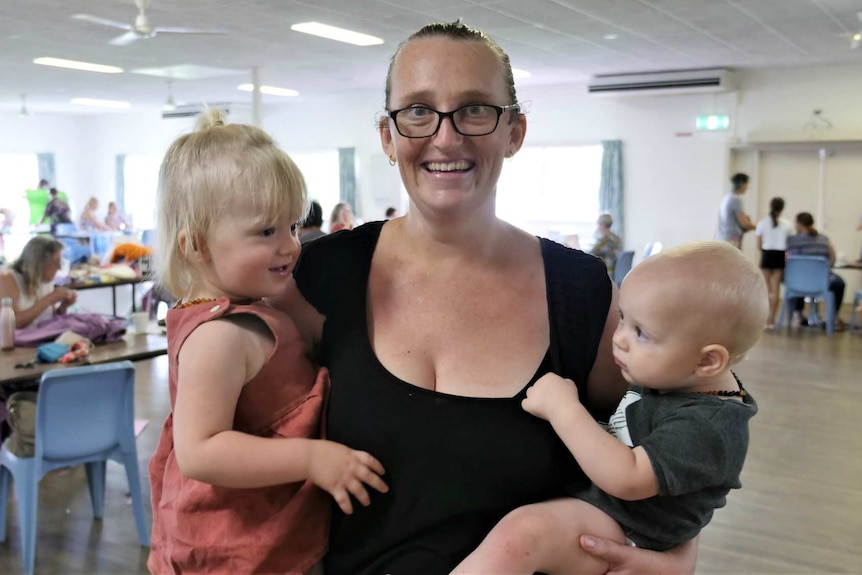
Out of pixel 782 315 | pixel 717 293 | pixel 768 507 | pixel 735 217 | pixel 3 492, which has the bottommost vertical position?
pixel 768 507

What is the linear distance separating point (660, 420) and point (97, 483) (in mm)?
3612

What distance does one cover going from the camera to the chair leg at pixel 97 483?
4102mm

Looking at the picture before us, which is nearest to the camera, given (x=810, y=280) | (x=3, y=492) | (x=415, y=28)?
(x=3, y=492)

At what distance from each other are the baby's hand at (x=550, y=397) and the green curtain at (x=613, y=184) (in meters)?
11.7

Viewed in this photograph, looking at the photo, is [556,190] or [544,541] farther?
[556,190]

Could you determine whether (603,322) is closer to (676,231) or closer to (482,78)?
(482,78)

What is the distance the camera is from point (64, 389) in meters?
3.46

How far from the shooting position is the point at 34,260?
16.6 feet

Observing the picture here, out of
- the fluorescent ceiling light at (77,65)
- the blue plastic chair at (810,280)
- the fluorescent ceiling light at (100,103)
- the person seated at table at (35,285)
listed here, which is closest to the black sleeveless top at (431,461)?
the person seated at table at (35,285)

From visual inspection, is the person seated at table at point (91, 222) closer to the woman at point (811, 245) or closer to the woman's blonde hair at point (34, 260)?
the woman's blonde hair at point (34, 260)

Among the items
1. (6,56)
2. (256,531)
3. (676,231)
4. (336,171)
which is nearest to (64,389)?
(256,531)

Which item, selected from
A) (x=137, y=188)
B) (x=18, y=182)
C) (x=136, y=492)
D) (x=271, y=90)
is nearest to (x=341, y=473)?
(x=136, y=492)

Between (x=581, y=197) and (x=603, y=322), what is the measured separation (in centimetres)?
1215

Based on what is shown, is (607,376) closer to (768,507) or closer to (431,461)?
(431,461)
